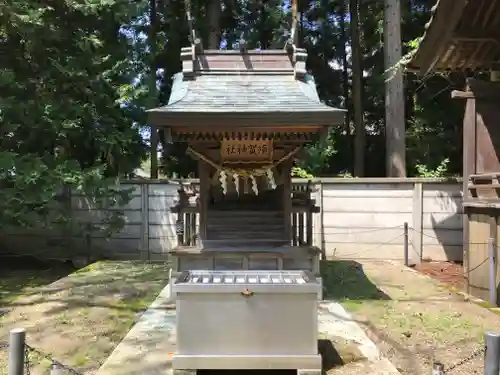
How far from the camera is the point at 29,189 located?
9016 millimetres

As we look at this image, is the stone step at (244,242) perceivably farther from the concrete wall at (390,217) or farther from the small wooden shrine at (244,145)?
the concrete wall at (390,217)

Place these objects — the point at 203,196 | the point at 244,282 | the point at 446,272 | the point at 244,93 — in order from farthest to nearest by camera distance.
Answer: the point at 446,272, the point at 203,196, the point at 244,93, the point at 244,282

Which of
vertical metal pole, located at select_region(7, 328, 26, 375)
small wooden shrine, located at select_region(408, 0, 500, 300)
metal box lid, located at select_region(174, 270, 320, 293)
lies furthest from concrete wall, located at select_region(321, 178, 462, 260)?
vertical metal pole, located at select_region(7, 328, 26, 375)

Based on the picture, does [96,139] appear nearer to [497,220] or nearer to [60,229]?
[60,229]

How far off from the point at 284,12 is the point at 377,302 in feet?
39.7

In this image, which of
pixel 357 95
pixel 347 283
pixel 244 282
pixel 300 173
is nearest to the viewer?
pixel 244 282

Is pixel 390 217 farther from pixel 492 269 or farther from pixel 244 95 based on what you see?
pixel 244 95

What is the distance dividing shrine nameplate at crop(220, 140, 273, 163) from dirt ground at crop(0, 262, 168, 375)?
2506 millimetres

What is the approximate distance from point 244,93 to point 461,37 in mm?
3530

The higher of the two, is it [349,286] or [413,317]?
[413,317]

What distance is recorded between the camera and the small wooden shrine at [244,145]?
6258 mm

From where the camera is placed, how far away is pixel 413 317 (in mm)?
6059

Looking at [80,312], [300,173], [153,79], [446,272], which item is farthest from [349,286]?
[153,79]

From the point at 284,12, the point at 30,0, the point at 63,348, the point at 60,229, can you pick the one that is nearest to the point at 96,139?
the point at 60,229
